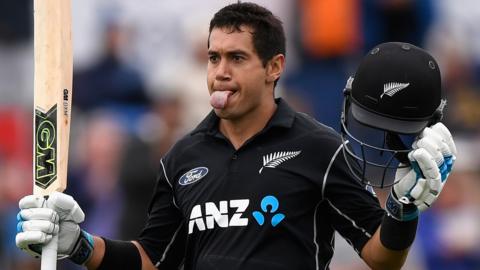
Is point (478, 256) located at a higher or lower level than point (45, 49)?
lower

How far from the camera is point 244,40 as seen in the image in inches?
259

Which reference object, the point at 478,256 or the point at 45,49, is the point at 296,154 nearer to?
the point at 45,49

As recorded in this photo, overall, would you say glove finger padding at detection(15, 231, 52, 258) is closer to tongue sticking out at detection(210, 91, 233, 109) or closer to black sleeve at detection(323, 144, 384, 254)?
tongue sticking out at detection(210, 91, 233, 109)

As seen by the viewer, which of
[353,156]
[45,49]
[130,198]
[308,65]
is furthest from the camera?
[308,65]

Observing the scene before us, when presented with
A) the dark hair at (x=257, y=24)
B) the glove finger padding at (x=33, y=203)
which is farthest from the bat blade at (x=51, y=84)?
the dark hair at (x=257, y=24)

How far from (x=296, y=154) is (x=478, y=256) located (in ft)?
16.1

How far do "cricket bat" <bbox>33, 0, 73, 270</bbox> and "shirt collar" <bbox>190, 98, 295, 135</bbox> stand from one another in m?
0.70

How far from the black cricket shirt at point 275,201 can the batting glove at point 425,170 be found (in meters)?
0.44

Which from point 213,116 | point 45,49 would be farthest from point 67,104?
point 213,116

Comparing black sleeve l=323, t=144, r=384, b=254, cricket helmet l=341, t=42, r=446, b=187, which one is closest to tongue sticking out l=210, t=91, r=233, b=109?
black sleeve l=323, t=144, r=384, b=254

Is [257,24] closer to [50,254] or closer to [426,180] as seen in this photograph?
[426,180]

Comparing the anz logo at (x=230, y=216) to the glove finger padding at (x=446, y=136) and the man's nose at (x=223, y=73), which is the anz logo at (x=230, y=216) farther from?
the glove finger padding at (x=446, y=136)

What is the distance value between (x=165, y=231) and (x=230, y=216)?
51 cm

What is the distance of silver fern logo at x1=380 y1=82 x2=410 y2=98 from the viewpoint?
588cm
